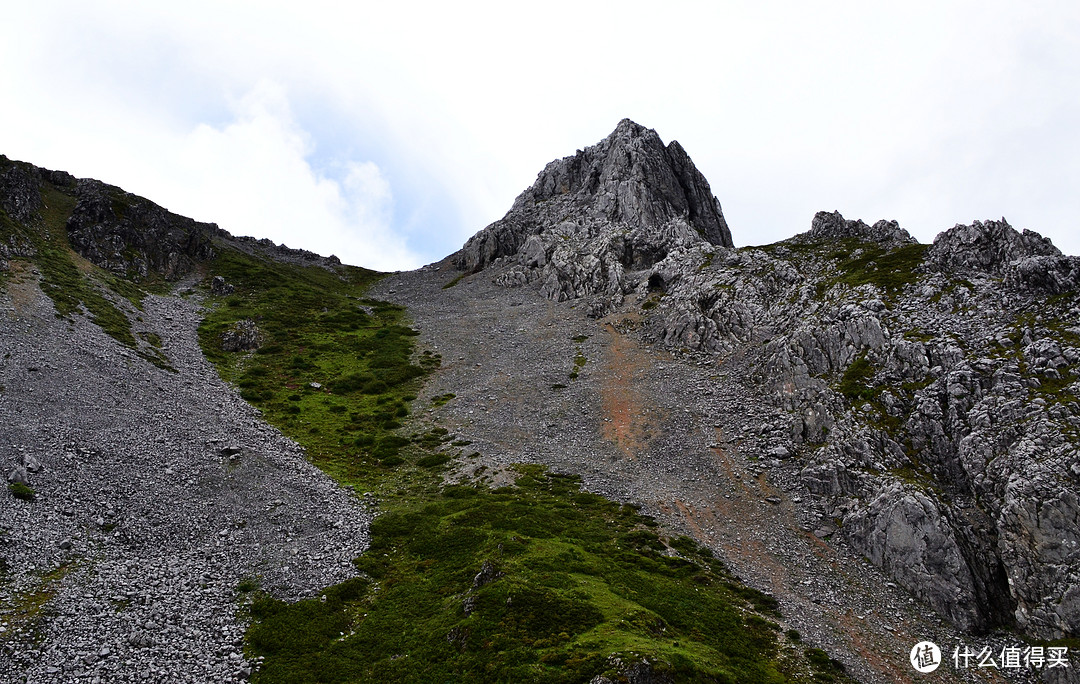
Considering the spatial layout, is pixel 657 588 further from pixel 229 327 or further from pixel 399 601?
pixel 229 327

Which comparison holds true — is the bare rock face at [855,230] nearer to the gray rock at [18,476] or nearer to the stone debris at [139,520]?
the stone debris at [139,520]

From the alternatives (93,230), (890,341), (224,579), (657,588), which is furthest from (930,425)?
(93,230)

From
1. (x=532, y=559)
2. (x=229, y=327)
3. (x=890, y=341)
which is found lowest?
(x=532, y=559)

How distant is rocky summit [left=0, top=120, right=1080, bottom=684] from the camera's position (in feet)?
89.1

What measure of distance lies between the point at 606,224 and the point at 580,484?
85.3m

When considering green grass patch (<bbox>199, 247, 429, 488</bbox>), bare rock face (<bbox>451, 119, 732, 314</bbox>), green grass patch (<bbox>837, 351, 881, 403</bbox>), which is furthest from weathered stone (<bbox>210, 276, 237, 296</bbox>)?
green grass patch (<bbox>837, 351, 881, 403</bbox>)

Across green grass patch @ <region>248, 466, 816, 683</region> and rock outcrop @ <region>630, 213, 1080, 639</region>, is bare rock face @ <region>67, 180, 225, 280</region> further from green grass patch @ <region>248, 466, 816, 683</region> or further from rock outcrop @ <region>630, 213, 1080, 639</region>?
rock outcrop @ <region>630, 213, 1080, 639</region>

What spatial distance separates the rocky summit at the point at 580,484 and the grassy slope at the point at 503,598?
0.19 metres

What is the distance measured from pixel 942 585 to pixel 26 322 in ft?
276

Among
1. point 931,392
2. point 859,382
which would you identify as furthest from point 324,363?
point 931,392

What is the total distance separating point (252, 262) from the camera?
133 m

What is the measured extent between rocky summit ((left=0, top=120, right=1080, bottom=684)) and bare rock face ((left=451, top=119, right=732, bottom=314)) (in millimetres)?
19537

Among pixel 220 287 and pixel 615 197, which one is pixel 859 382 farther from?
pixel 220 287

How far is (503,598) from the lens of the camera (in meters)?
29.2
